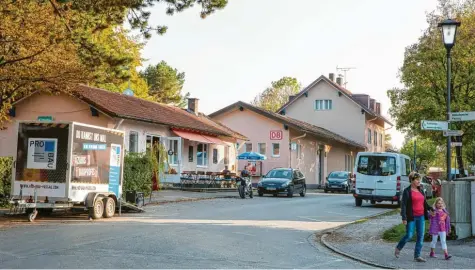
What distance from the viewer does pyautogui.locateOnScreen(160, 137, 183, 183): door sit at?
1342 inches

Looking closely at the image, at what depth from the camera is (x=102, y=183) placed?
18.2 metres

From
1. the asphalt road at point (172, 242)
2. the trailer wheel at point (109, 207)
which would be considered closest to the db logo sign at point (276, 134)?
the asphalt road at point (172, 242)

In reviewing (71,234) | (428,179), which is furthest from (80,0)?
(428,179)

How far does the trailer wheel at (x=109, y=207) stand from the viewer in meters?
17.9

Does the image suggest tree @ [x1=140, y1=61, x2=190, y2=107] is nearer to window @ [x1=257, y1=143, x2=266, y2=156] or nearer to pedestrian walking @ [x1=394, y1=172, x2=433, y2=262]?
window @ [x1=257, y1=143, x2=266, y2=156]

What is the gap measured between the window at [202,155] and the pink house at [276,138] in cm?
878

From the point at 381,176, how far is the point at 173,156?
46.0 feet

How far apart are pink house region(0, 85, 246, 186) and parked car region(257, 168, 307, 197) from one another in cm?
503

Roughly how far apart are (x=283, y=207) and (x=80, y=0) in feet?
36.4

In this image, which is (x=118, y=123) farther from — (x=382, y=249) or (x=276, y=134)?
(x=276, y=134)

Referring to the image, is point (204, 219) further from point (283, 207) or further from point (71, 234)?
point (283, 207)

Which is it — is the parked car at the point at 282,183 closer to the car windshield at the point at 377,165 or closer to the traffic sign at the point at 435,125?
the car windshield at the point at 377,165

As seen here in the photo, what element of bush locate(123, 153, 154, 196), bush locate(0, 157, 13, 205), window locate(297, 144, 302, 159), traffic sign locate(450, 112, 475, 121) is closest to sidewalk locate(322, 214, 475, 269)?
traffic sign locate(450, 112, 475, 121)

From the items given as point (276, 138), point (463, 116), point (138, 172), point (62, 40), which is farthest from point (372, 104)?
point (463, 116)
